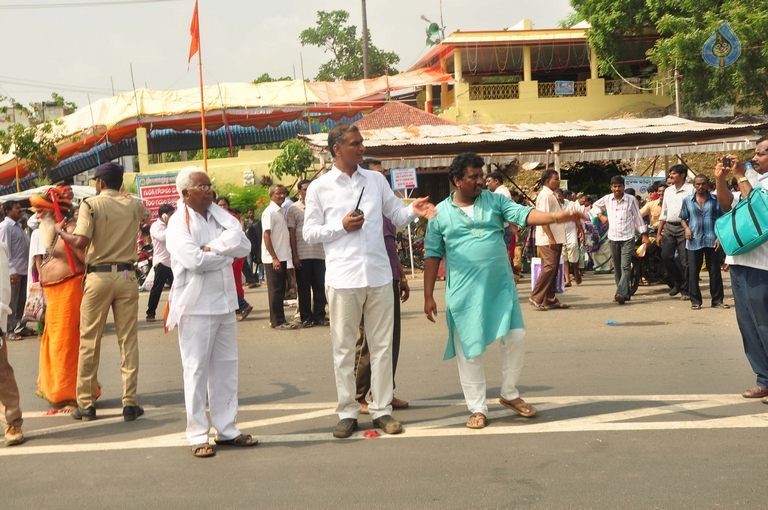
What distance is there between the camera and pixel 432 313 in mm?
6543

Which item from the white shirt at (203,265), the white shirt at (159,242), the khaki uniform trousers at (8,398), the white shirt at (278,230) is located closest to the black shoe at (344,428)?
the white shirt at (203,265)

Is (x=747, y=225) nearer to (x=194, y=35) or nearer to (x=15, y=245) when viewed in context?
(x=15, y=245)

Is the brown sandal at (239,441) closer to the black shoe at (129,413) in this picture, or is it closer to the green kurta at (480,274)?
the black shoe at (129,413)

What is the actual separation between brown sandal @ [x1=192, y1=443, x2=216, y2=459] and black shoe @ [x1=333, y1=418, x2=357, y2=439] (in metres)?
0.82

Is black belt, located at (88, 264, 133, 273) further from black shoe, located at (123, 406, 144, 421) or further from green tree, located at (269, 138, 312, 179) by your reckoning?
green tree, located at (269, 138, 312, 179)

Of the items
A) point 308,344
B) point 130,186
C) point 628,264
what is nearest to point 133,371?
point 308,344

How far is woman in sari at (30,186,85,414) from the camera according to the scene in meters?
7.40

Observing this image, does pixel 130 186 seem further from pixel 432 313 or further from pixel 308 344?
pixel 432 313

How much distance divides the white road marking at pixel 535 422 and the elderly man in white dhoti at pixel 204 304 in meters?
0.36

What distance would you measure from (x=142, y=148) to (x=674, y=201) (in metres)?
28.5

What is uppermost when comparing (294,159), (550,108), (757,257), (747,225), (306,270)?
(550,108)

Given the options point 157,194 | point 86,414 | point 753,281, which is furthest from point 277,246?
point 157,194

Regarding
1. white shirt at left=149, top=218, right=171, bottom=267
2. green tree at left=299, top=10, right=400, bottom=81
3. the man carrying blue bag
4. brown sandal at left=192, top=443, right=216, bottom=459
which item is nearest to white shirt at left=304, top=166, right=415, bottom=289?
brown sandal at left=192, top=443, right=216, bottom=459

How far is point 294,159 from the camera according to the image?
112ft
